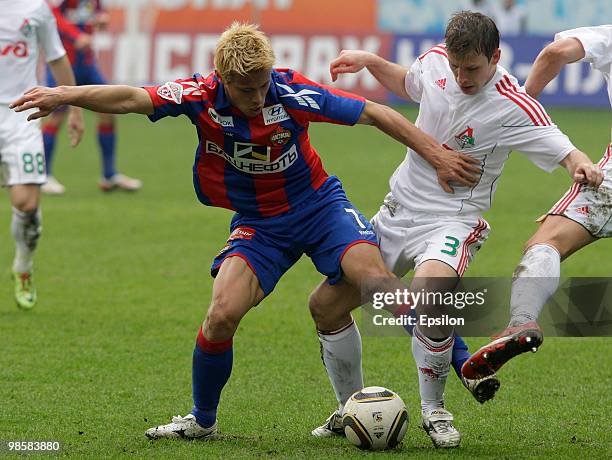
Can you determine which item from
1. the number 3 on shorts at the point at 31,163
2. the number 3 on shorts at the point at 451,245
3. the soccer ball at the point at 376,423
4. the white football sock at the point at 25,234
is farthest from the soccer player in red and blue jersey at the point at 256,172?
the white football sock at the point at 25,234

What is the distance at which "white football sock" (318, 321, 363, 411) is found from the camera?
574cm

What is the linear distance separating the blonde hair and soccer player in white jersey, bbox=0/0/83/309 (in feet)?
10.4

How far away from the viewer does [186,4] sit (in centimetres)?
2472

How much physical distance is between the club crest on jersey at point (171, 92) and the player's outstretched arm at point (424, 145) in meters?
0.85

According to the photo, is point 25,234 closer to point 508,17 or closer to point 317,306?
point 317,306

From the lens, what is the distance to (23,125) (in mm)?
8430

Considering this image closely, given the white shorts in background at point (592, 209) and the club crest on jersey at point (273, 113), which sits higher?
the club crest on jersey at point (273, 113)

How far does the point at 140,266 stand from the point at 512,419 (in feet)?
16.3

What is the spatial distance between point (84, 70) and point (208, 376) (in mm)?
9044

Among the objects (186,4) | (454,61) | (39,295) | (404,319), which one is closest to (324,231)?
(404,319)

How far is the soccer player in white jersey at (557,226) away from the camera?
5215mm

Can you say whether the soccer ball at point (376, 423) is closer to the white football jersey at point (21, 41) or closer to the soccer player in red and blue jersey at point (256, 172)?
the soccer player in red and blue jersey at point (256, 172)

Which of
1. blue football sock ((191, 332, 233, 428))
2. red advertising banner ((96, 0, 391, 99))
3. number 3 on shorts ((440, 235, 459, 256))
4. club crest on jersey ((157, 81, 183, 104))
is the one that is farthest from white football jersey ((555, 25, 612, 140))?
red advertising banner ((96, 0, 391, 99))

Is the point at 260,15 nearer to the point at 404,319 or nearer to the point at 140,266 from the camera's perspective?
the point at 140,266
